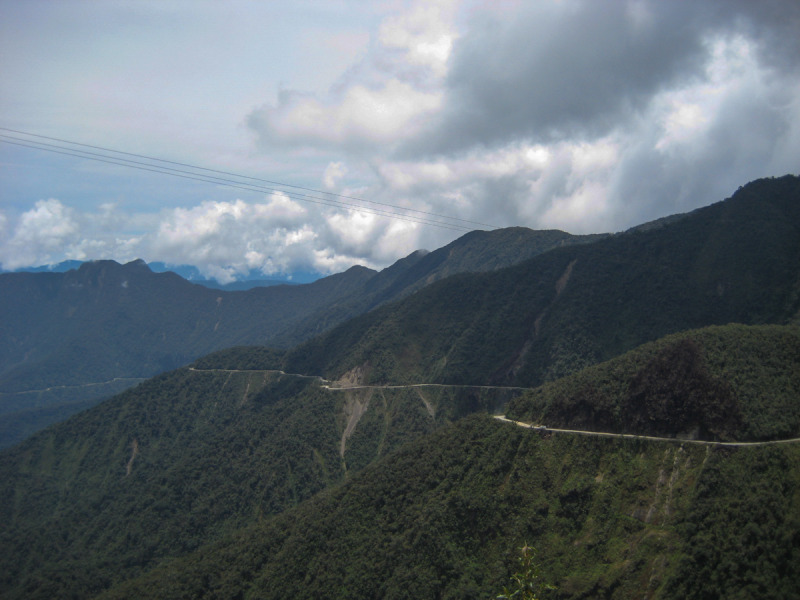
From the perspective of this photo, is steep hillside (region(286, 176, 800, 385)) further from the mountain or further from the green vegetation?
the green vegetation

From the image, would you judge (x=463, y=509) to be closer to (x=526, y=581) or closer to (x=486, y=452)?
(x=486, y=452)

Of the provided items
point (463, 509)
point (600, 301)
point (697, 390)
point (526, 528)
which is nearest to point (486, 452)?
point (463, 509)

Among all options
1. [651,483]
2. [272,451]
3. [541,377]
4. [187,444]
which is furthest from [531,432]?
[187,444]

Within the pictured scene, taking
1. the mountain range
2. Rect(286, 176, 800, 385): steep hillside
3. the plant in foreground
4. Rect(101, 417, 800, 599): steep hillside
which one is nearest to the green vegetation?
the mountain range

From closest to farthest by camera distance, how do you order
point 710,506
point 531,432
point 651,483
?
point 710,506 < point 651,483 < point 531,432

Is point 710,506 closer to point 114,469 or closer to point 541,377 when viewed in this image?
point 541,377

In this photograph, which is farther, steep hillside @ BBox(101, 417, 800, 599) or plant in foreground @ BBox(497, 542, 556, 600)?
steep hillside @ BBox(101, 417, 800, 599)
